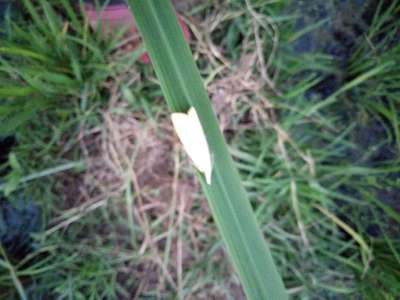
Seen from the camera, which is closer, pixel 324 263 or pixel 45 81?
pixel 45 81

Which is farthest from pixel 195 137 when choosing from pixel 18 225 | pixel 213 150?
pixel 18 225

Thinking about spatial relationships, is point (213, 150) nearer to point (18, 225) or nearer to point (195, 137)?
point (195, 137)

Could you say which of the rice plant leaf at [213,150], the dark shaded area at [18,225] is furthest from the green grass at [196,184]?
the rice plant leaf at [213,150]

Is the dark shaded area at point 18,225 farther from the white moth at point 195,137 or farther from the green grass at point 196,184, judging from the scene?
the white moth at point 195,137

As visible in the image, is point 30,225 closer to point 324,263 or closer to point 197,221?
point 197,221

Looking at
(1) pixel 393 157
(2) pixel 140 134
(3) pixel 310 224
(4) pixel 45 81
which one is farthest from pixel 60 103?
(1) pixel 393 157

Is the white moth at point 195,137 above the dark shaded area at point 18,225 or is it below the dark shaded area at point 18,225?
above
